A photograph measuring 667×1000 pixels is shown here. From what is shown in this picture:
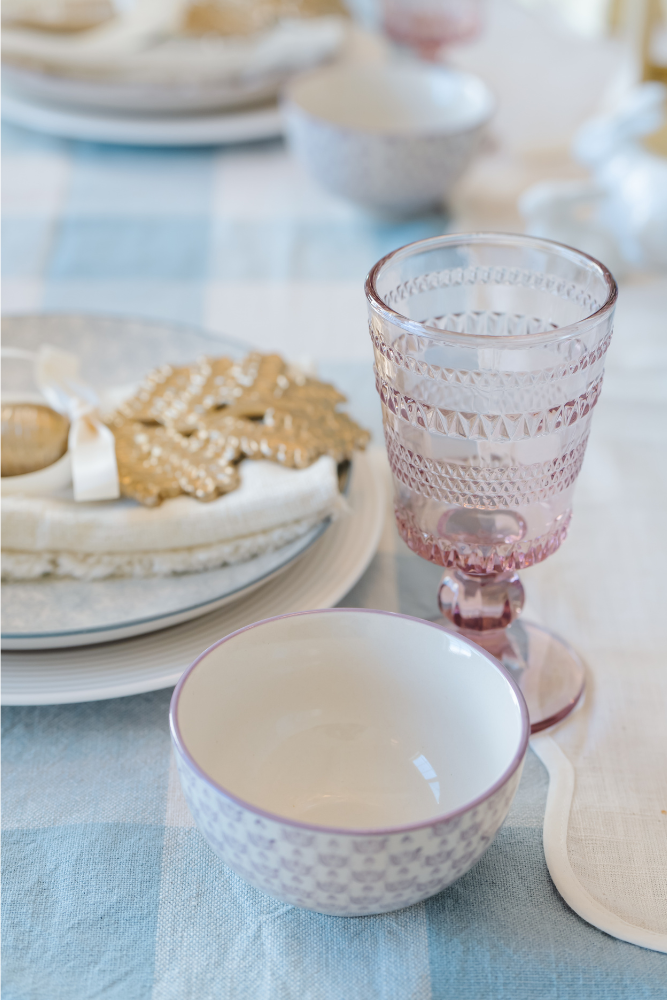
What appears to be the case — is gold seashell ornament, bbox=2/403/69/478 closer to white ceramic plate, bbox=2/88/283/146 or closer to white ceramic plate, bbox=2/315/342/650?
white ceramic plate, bbox=2/315/342/650

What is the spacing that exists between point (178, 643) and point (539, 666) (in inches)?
6.7

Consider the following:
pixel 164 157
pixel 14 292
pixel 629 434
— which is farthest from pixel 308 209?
pixel 629 434

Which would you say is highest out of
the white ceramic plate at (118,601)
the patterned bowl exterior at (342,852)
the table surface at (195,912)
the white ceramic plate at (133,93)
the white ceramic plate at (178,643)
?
the white ceramic plate at (133,93)

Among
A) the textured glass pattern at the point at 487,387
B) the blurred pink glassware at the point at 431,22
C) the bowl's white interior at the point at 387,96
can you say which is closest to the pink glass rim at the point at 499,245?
the textured glass pattern at the point at 487,387

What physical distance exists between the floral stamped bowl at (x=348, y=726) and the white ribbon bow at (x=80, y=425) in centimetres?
12

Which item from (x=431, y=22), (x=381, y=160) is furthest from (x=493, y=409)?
(x=431, y=22)

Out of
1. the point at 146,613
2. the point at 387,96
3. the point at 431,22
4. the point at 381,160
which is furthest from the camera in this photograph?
the point at 431,22

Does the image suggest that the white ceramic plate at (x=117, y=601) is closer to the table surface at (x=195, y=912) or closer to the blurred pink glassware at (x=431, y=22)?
the table surface at (x=195, y=912)

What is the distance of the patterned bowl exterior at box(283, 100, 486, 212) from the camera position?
2.51ft

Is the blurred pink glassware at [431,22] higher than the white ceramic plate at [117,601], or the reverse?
the blurred pink glassware at [431,22]

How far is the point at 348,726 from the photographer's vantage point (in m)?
0.37

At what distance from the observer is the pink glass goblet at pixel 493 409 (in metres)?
0.34

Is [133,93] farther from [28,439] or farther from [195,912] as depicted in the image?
[195,912]

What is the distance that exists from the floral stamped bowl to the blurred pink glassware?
2.95ft
